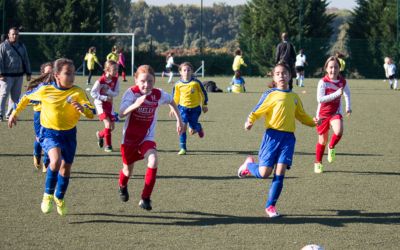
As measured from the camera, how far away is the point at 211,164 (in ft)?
38.2

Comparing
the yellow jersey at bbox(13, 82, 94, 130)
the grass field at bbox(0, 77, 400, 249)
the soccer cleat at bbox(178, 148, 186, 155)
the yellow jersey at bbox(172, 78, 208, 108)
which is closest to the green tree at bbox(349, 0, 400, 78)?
the grass field at bbox(0, 77, 400, 249)

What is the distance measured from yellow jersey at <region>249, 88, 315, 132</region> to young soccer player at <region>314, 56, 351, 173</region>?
245cm

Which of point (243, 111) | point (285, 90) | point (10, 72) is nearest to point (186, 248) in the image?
point (285, 90)

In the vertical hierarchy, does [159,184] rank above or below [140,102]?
below

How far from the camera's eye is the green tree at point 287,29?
4909 centimetres

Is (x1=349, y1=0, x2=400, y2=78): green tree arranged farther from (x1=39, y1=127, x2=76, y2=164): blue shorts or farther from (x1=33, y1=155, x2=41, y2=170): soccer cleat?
(x1=39, y1=127, x2=76, y2=164): blue shorts

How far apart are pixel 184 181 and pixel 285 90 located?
2.33 metres

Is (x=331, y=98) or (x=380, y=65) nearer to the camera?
(x=331, y=98)

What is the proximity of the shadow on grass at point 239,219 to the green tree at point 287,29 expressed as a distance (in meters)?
40.9

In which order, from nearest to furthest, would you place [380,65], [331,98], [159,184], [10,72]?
1. [159,184]
2. [331,98]
3. [10,72]
4. [380,65]

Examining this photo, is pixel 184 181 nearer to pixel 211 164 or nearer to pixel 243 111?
pixel 211 164

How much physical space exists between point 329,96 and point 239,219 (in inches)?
139

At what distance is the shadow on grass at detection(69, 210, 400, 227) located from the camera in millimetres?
7613

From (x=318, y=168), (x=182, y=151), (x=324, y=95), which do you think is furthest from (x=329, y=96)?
(x=182, y=151)
